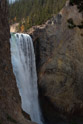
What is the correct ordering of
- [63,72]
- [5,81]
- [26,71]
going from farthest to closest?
[26,71], [63,72], [5,81]

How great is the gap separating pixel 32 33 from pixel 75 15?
5.98m

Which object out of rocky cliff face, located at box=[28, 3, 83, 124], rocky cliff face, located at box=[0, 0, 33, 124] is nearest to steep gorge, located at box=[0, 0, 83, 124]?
rocky cliff face, located at box=[28, 3, 83, 124]

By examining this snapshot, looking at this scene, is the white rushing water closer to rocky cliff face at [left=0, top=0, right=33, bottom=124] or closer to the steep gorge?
the steep gorge

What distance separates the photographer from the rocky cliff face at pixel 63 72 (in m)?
18.7

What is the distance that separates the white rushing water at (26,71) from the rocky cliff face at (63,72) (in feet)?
3.57

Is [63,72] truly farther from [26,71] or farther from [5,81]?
[5,81]

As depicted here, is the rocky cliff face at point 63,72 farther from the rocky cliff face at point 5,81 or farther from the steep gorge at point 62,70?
the rocky cliff face at point 5,81

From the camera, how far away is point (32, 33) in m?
21.2

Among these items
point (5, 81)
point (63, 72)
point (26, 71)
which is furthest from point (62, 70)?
point (5, 81)

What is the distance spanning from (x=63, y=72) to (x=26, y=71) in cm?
447

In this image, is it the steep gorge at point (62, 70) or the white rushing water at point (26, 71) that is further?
the steep gorge at point (62, 70)

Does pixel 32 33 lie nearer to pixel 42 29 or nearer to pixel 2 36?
pixel 42 29

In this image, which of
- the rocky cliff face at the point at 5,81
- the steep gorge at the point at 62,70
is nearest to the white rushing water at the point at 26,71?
the steep gorge at the point at 62,70

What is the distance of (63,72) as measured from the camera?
63.1 feet
